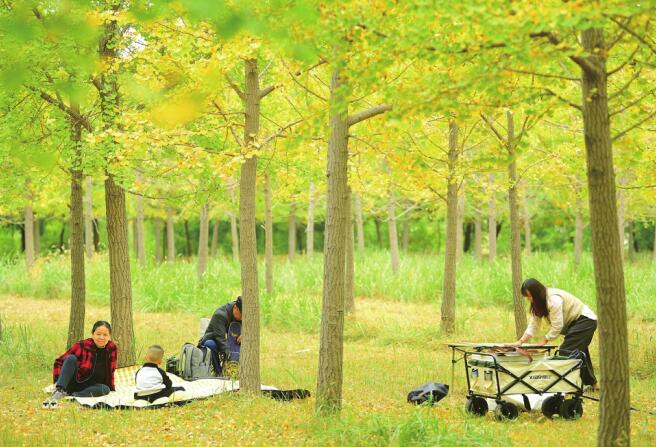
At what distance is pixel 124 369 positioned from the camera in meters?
10.1

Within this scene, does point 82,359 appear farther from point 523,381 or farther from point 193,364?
point 523,381

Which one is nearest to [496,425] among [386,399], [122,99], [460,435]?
[460,435]

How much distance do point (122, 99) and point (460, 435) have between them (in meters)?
6.05

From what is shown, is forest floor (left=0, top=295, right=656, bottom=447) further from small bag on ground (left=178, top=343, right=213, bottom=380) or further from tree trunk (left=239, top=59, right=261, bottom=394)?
small bag on ground (left=178, top=343, right=213, bottom=380)

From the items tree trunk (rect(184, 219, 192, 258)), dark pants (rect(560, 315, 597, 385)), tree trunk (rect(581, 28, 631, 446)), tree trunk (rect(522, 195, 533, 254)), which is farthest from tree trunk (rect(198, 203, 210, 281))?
tree trunk (rect(184, 219, 192, 258))

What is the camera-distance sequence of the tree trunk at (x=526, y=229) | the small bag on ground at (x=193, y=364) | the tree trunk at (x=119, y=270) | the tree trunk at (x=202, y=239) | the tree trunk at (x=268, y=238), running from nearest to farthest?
the small bag on ground at (x=193, y=364) < the tree trunk at (x=119, y=270) < the tree trunk at (x=268, y=238) < the tree trunk at (x=202, y=239) < the tree trunk at (x=526, y=229)

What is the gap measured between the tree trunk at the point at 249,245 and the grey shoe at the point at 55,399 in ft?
6.33

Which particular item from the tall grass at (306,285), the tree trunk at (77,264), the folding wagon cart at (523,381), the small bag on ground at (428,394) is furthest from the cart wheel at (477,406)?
the tall grass at (306,285)

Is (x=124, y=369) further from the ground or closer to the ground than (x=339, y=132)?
closer to the ground

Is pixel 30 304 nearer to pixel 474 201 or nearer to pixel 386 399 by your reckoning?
pixel 386 399

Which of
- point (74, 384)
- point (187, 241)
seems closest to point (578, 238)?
point (74, 384)

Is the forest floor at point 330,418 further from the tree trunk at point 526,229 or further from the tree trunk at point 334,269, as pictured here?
the tree trunk at point 526,229

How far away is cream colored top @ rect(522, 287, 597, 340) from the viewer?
838 cm

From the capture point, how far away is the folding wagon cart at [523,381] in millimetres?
7395
